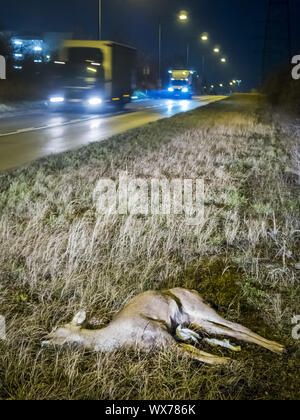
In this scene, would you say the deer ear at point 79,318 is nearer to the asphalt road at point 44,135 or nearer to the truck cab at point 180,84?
the asphalt road at point 44,135

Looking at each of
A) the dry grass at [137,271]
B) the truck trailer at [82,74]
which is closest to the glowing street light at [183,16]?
the truck trailer at [82,74]

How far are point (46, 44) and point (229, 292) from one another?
36707 mm

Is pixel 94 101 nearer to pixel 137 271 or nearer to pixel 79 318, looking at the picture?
pixel 137 271

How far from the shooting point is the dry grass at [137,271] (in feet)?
9.09

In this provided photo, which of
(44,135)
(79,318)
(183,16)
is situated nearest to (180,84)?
(183,16)

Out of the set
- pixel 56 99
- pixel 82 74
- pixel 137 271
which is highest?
pixel 82 74

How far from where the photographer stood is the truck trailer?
2669cm

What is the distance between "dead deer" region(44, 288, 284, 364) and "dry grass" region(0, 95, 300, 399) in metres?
0.09

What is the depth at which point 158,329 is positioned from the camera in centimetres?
308

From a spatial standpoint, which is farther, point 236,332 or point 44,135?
point 44,135

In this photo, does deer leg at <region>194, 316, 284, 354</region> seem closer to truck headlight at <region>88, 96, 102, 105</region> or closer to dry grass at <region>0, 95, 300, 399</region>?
dry grass at <region>0, 95, 300, 399</region>

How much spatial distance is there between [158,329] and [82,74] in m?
25.6

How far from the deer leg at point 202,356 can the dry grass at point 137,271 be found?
52mm
